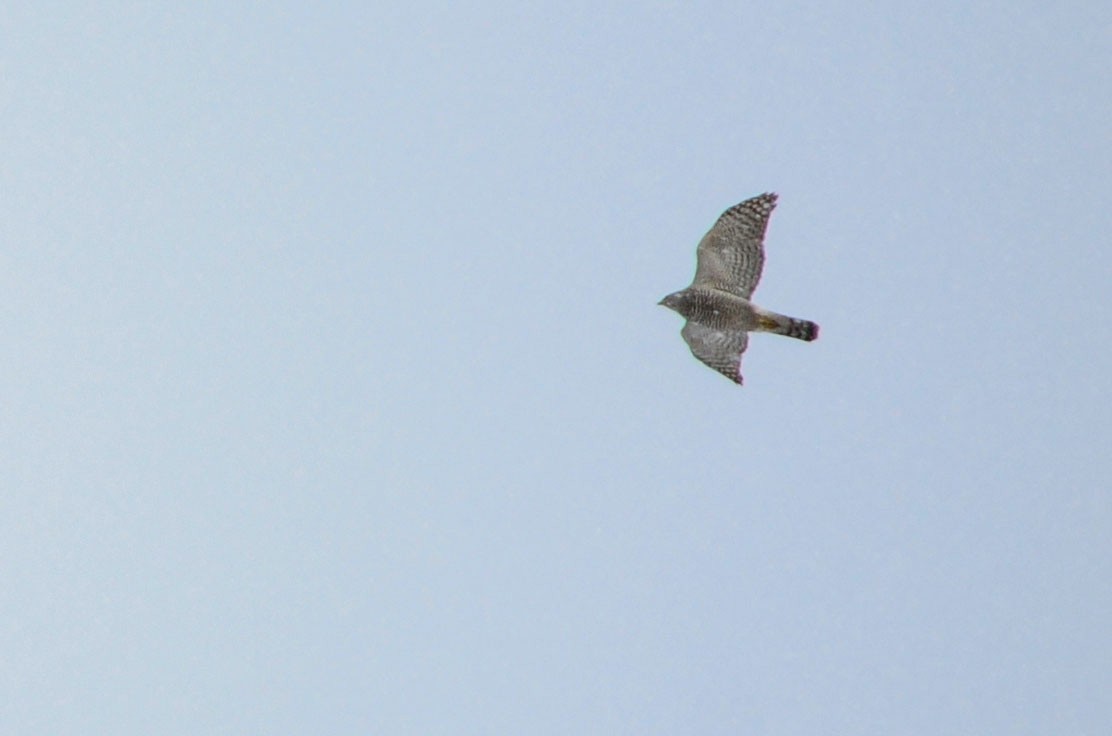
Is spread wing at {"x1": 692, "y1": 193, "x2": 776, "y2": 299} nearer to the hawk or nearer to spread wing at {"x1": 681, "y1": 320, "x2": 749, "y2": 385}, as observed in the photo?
the hawk

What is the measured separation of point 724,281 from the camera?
3419 cm

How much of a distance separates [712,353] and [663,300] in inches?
46.1

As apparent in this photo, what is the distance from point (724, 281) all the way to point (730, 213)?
3.94ft

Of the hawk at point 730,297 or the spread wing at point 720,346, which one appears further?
the spread wing at point 720,346

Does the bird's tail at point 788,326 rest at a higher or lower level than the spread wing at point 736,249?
lower

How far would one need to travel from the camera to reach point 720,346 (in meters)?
34.7

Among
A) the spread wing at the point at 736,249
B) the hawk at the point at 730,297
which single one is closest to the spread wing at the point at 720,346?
the hawk at the point at 730,297

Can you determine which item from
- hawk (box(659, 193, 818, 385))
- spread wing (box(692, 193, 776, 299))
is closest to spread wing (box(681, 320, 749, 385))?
hawk (box(659, 193, 818, 385))

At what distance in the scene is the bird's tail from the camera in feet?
110

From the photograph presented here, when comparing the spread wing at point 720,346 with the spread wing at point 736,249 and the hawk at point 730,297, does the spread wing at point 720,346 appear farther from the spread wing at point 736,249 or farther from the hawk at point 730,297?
the spread wing at point 736,249

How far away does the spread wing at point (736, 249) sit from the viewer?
110 ft

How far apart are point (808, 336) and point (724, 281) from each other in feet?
5.34

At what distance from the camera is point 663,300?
34625 millimetres

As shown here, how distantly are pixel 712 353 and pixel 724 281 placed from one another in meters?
1.30
